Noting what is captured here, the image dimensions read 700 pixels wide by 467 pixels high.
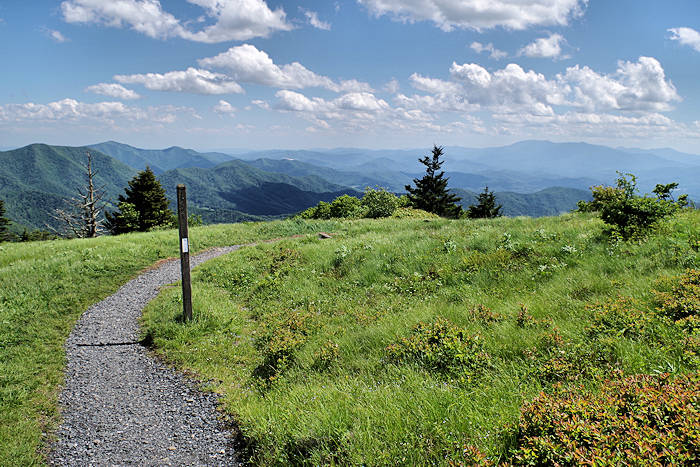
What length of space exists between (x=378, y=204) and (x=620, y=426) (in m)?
39.3

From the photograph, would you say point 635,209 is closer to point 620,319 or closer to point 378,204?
point 620,319

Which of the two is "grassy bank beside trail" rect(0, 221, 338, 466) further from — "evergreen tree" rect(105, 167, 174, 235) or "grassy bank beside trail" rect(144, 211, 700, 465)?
"evergreen tree" rect(105, 167, 174, 235)

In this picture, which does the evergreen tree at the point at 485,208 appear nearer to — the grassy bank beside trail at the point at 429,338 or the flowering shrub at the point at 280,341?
the grassy bank beside trail at the point at 429,338

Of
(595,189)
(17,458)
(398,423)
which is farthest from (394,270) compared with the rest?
(595,189)

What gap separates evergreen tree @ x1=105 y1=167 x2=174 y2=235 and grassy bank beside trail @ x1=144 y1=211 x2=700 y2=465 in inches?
1940

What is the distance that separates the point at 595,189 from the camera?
23.1 m

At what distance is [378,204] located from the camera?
42.1 meters

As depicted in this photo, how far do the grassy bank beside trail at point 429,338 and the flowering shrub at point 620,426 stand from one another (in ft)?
1.36

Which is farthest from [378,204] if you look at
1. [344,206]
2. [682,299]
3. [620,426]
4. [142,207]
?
[142,207]

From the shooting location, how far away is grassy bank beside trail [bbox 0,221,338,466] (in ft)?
20.4

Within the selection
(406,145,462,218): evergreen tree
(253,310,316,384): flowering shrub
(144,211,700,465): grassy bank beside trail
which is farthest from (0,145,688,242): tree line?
(253,310,316,384): flowering shrub

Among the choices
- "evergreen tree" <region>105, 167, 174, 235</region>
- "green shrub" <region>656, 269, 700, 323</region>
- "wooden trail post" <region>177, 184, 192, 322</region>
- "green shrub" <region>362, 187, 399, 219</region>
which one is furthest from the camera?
"evergreen tree" <region>105, 167, 174, 235</region>

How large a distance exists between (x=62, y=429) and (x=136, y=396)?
1.23m

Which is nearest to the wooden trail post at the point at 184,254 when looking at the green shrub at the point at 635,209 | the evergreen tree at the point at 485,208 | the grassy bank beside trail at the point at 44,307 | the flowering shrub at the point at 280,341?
the flowering shrub at the point at 280,341
